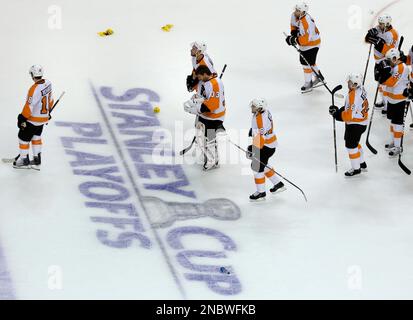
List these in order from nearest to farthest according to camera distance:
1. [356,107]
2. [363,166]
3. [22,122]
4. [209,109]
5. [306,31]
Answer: [356,107] → [22,122] → [209,109] → [363,166] → [306,31]

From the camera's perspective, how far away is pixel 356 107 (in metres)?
11.5

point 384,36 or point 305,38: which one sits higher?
point 384,36

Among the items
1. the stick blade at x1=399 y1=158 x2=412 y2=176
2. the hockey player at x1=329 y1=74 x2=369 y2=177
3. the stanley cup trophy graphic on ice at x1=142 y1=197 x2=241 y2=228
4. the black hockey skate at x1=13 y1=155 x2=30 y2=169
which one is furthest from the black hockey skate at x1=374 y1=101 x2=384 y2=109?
the black hockey skate at x1=13 y1=155 x2=30 y2=169

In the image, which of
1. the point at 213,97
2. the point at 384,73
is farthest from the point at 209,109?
the point at 384,73

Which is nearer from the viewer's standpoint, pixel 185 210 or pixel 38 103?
pixel 185 210

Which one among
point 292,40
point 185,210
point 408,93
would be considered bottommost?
point 185,210

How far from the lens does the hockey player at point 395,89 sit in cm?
1186

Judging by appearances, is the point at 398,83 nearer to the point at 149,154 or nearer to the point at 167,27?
the point at 149,154

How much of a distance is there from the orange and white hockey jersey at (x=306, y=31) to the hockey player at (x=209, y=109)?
1918mm

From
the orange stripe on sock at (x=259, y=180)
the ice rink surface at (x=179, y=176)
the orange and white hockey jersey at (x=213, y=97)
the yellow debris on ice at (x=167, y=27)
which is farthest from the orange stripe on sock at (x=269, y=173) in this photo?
the yellow debris on ice at (x=167, y=27)

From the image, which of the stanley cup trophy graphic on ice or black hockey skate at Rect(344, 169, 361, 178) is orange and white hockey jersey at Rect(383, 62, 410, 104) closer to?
black hockey skate at Rect(344, 169, 361, 178)

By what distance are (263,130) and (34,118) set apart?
7.55 feet

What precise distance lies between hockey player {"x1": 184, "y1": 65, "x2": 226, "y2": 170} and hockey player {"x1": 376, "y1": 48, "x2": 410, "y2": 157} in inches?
65.5

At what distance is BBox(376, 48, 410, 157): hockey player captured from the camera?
1186 cm
